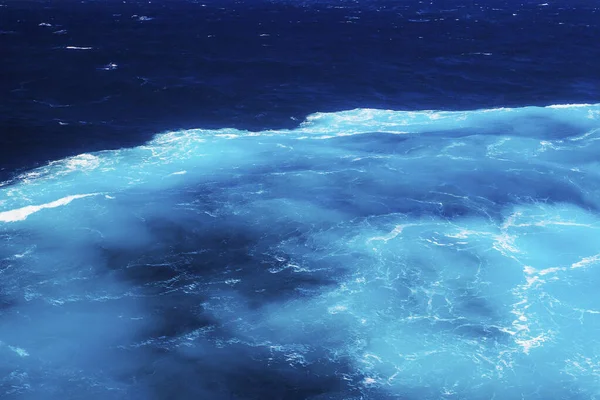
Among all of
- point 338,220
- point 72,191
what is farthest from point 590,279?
point 72,191

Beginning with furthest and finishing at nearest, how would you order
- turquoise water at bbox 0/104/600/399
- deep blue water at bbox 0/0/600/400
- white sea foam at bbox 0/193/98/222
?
1. white sea foam at bbox 0/193/98/222
2. turquoise water at bbox 0/104/600/399
3. deep blue water at bbox 0/0/600/400

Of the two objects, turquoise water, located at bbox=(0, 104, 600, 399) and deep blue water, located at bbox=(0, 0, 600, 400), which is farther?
turquoise water, located at bbox=(0, 104, 600, 399)

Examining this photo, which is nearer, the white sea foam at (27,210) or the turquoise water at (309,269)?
the turquoise water at (309,269)

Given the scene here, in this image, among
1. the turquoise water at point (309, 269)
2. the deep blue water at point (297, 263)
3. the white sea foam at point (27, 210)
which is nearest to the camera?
the deep blue water at point (297, 263)

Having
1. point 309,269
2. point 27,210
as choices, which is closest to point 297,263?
point 309,269

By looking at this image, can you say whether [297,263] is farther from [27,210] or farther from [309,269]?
[27,210]

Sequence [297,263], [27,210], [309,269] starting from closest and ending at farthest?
[309,269] → [297,263] → [27,210]

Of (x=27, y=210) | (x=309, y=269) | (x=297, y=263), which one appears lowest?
(x=309, y=269)

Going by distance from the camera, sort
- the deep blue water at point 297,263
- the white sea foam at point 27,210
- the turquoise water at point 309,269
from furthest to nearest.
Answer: the white sea foam at point 27,210, the turquoise water at point 309,269, the deep blue water at point 297,263
